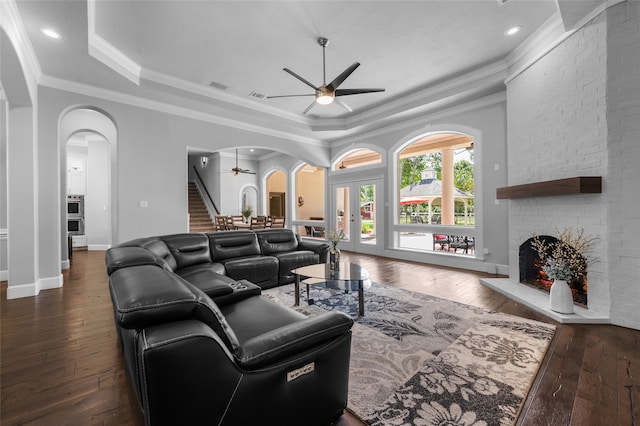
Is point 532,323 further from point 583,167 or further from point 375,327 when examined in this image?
point 583,167

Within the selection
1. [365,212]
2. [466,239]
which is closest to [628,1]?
[466,239]

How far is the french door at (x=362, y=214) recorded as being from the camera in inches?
292

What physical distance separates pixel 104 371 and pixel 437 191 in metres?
6.99

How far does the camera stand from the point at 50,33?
3176 mm

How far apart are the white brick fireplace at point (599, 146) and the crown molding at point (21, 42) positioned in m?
6.00

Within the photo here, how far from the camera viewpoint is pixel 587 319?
2.96m

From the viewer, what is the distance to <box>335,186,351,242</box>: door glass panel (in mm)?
8523

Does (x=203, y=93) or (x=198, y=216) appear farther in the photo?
(x=198, y=216)

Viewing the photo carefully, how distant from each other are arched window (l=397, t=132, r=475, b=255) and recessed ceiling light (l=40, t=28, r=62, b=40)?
6328mm

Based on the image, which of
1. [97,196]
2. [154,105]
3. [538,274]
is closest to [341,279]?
[538,274]

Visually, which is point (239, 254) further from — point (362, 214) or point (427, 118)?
point (427, 118)

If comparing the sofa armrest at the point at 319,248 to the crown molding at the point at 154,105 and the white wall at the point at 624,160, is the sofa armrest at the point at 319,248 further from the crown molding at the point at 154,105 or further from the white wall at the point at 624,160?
the white wall at the point at 624,160

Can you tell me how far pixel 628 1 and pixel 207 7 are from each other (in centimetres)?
444

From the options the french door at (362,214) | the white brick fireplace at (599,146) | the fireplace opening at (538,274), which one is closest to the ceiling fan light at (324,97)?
the white brick fireplace at (599,146)
